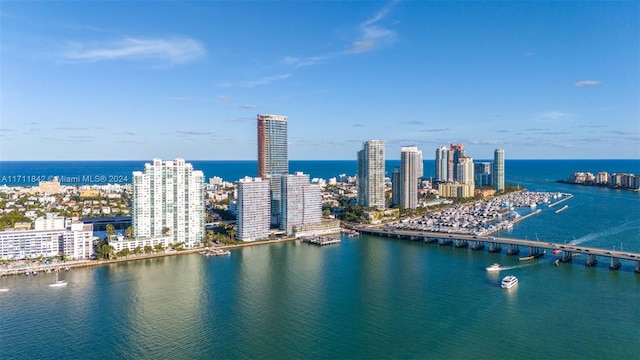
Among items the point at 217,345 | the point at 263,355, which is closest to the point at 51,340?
the point at 217,345

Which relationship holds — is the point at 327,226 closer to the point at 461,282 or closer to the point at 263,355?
the point at 461,282

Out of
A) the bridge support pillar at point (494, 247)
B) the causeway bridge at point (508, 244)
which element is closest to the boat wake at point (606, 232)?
the causeway bridge at point (508, 244)

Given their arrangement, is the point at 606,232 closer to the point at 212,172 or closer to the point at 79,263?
the point at 79,263

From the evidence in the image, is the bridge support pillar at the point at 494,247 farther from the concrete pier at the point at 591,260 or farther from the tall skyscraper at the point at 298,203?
the tall skyscraper at the point at 298,203

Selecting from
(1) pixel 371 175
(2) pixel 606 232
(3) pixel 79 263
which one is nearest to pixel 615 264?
(2) pixel 606 232

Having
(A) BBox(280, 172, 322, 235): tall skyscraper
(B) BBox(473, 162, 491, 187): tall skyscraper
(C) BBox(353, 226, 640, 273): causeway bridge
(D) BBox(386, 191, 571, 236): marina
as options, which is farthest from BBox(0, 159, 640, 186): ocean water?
(C) BBox(353, 226, 640, 273): causeway bridge

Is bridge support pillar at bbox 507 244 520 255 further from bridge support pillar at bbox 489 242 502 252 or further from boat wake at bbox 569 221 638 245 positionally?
boat wake at bbox 569 221 638 245
